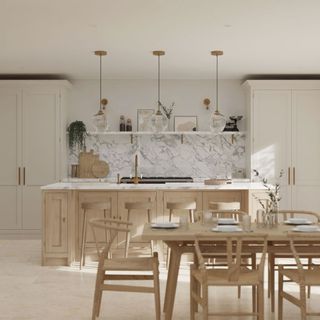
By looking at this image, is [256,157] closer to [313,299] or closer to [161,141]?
[161,141]

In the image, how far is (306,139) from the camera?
8883mm

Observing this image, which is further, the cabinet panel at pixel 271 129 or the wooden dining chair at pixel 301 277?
the cabinet panel at pixel 271 129

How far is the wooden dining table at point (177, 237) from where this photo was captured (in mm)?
4102

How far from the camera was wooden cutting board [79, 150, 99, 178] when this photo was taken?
9125 mm

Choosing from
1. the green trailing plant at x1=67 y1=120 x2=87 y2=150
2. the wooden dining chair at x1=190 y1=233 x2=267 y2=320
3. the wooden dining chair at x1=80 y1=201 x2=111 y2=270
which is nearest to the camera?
the wooden dining chair at x1=190 y1=233 x2=267 y2=320

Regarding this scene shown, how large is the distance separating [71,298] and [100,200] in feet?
→ 5.72

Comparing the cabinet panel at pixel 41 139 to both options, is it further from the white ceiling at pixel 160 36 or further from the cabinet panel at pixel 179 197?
the cabinet panel at pixel 179 197

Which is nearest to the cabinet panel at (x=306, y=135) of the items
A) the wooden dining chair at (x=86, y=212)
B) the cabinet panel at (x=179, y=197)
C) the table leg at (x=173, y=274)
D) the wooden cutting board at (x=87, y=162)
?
the cabinet panel at (x=179, y=197)

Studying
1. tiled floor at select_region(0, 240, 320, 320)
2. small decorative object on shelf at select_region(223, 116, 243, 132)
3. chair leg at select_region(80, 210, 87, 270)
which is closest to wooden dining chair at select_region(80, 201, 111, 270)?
chair leg at select_region(80, 210, 87, 270)

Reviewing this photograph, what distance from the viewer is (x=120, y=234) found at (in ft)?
22.5

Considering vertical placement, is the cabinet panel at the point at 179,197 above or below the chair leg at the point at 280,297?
above

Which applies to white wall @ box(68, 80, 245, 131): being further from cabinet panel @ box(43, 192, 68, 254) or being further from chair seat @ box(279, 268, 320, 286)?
chair seat @ box(279, 268, 320, 286)

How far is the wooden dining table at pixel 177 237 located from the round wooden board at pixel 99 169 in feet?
15.0

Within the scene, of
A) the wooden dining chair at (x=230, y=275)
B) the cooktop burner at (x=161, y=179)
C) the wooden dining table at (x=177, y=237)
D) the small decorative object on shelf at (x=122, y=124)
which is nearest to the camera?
the wooden dining chair at (x=230, y=275)
